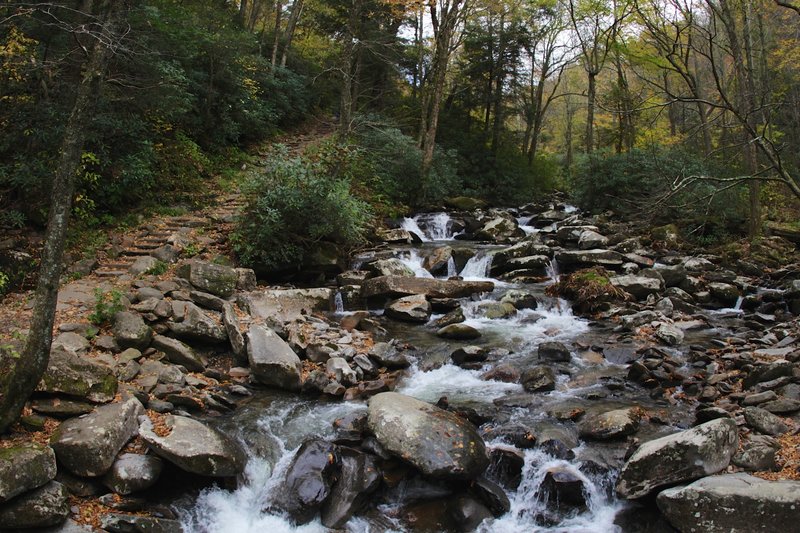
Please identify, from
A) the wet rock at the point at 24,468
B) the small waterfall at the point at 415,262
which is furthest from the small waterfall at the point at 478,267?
the wet rock at the point at 24,468

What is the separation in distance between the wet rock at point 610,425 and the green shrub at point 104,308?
6.42 m

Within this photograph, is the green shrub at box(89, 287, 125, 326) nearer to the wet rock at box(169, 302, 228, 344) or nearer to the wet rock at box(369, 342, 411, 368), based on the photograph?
the wet rock at box(169, 302, 228, 344)

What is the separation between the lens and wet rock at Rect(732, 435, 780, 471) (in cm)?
476

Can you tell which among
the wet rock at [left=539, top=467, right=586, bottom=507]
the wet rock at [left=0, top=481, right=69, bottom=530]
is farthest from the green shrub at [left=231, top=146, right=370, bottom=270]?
the wet rock at [left=539, top=467, right=586, bottom=507]

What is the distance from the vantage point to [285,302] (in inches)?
389

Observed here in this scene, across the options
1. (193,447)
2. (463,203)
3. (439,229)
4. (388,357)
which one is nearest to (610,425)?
(388,357)

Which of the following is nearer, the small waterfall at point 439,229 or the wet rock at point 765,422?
the wet rock at point 765,422

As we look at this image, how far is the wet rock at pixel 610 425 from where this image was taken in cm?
585

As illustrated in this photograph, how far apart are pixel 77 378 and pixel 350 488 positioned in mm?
3144

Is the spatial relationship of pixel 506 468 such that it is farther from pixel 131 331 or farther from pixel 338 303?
pixel 338 303

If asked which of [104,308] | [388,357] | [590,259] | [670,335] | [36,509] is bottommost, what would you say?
[36,509]

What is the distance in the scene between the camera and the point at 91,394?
18.0 ft

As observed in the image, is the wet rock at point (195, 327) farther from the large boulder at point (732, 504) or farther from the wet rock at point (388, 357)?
the large boulder at point (732, 504)

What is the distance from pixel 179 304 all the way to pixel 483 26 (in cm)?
2202
